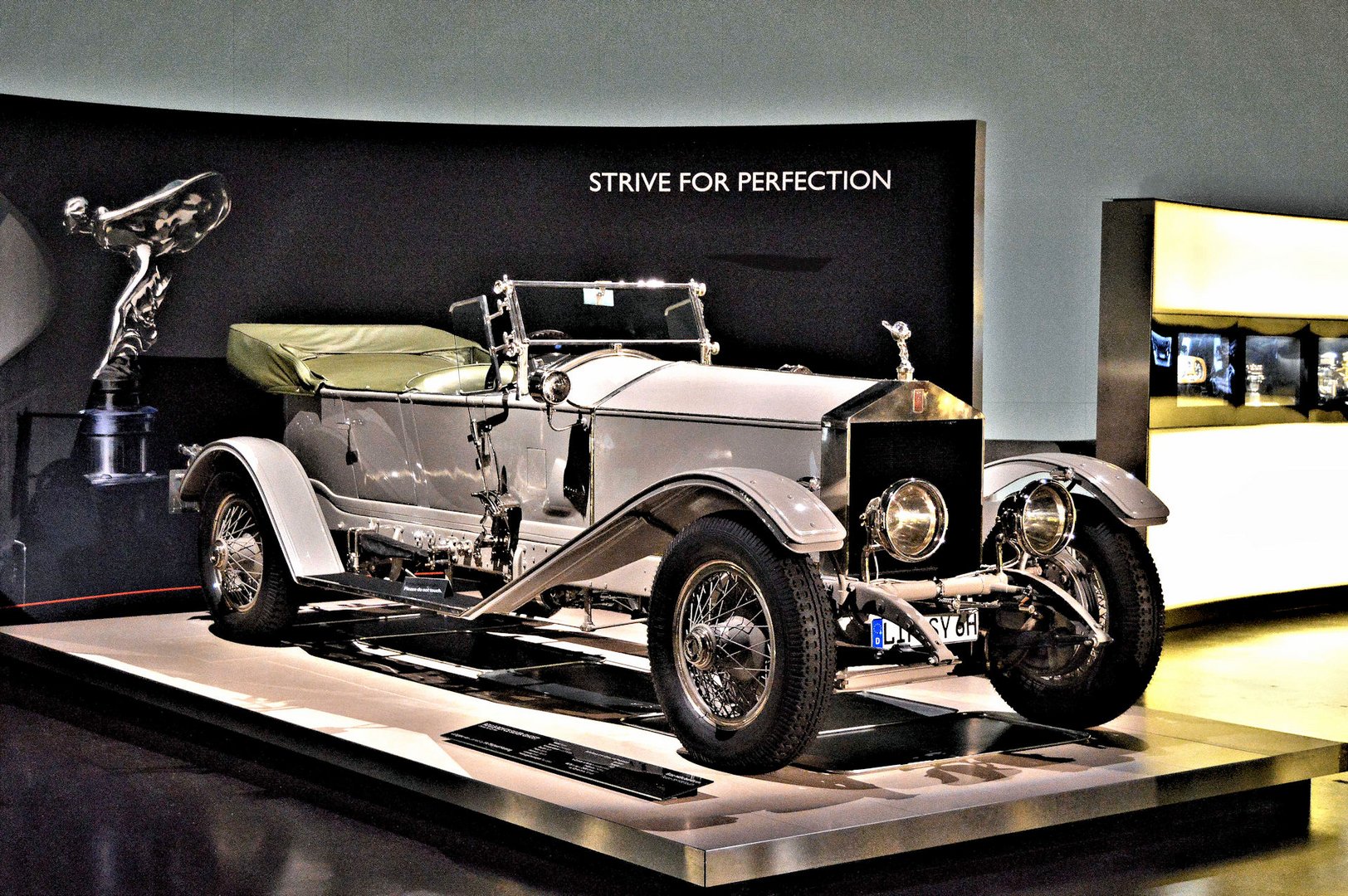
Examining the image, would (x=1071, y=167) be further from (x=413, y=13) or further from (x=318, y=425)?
(x=318, y=425)

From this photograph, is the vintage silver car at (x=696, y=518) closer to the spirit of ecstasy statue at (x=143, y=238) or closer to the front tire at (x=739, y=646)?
the front tire at (x=739, y=646)

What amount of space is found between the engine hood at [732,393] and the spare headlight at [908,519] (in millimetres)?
314

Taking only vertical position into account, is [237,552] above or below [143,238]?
below

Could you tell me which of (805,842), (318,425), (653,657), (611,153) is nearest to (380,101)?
(611,153)

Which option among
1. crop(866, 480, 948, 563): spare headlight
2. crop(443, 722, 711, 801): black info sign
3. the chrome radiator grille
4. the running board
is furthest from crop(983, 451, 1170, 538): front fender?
the running board

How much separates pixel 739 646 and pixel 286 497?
2718 millimetres

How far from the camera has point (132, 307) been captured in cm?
736

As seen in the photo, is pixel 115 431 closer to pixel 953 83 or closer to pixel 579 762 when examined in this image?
pixel 579 762

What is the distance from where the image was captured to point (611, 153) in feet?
25.3

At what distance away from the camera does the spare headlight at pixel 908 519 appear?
4406mm

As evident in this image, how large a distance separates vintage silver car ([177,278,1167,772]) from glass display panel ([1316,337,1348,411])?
3.99 meters

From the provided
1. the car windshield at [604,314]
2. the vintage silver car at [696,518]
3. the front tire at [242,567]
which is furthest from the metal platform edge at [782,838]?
the car windshield at [604,314]

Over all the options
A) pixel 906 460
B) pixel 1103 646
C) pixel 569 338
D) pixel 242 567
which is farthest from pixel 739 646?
pixel 242 567

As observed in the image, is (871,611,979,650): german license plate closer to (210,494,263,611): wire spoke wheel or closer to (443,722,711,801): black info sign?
(443,722,711,801): black info sign
